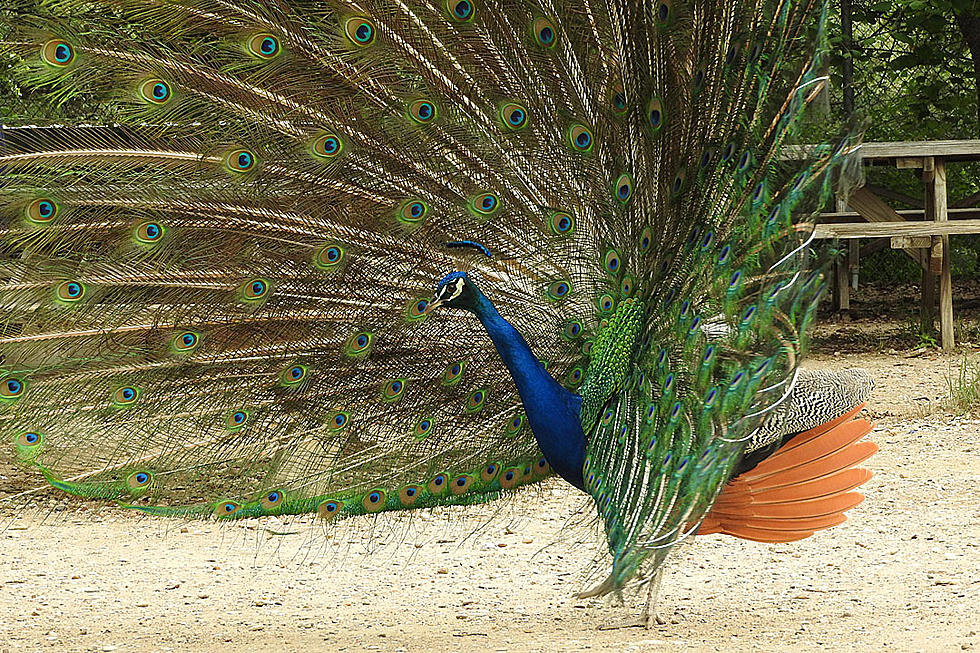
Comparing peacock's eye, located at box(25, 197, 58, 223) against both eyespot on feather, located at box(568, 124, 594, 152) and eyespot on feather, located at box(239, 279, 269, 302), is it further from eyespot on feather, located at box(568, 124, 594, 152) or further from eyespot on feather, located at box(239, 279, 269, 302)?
eyespot on feather, located at box(568, 124, 594, 152)

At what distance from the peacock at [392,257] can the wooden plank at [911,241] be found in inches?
236

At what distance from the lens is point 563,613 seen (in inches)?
177

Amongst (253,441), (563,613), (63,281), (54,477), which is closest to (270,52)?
(63,281)

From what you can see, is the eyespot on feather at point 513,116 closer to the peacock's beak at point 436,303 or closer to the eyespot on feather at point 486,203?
the eyespot on feather at point 486,203

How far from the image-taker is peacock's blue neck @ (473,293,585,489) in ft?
11.9

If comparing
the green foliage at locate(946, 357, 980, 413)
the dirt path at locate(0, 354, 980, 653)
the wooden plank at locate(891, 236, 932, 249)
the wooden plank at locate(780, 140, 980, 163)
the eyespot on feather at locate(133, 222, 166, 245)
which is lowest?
the dirt path at locate(0, 354, 980, 653)

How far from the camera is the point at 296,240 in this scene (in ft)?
13.0

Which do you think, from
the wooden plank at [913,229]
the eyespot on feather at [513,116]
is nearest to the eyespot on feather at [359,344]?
the eyespot on feather at [513,116]

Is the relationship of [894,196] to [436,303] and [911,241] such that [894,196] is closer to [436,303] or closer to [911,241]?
[911,241]

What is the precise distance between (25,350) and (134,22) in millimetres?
1151

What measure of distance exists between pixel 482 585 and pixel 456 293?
1.97 metres

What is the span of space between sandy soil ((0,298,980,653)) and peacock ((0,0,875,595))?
1.50ft

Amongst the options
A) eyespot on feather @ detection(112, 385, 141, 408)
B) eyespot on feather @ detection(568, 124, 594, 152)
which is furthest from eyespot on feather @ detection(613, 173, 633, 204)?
eyespot on feather @ detection(112, 385, 141, 408)

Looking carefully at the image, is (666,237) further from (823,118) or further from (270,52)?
(270,52)
